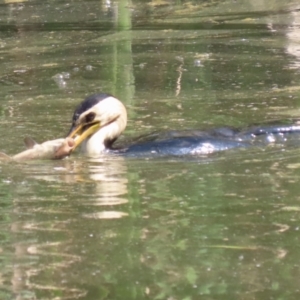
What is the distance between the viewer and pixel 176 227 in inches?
174

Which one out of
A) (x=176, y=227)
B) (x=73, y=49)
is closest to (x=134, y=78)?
(x=73, y=49)

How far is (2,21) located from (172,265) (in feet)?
38.1

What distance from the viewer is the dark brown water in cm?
380

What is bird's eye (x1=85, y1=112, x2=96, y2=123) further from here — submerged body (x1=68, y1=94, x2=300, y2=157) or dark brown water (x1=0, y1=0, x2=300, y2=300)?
dark brown water (x1=0, y1=0, x2=300, y2=300)

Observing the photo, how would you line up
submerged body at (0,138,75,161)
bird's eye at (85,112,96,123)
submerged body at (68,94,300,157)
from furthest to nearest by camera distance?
bird's eye at (85,112,96,123) → submerged body at (68,94,300,157) → submerged body at (0,138,75,161)

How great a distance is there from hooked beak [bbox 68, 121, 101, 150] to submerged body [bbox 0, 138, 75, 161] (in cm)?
36

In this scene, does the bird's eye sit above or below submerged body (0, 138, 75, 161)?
above

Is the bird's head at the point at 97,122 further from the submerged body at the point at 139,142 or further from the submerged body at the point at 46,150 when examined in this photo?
the submerged body at the point at 46,150

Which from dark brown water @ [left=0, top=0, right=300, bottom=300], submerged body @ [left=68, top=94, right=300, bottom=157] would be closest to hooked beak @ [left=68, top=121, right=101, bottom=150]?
submerged body @ [left=68, top=94, right=300, bottom=157]

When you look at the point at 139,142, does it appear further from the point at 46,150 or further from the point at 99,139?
the point at 46,150

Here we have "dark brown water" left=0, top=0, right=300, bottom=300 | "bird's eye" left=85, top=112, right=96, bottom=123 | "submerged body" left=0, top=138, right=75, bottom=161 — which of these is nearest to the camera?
"dark brown water" left=0, top=0, right=300, bottom=300

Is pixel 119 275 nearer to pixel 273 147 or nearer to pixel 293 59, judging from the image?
pixel 273 147

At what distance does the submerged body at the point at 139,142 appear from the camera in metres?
6.32

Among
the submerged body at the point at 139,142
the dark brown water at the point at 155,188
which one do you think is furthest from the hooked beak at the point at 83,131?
the dark brown water at the point at 155,188
